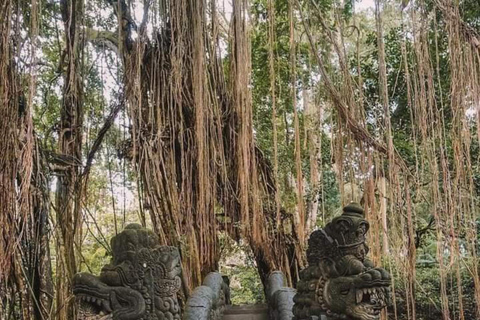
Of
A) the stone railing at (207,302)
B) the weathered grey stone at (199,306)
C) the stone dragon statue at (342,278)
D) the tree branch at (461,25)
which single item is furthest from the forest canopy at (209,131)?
the weathered grey stone at (199,306)

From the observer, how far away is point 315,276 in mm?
2100

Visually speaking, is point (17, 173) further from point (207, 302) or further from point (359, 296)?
point (359, 296)

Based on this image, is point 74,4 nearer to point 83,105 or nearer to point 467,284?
point 83,105

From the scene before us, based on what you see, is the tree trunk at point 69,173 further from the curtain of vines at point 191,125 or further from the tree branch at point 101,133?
the curtain of vines at point 191,125

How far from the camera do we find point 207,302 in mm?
2375

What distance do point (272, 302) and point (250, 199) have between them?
0.71 meters

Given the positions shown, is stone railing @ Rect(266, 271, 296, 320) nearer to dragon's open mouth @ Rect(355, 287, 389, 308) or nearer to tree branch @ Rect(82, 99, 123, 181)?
dragon's open mouth @ Rect(355, 287, 389, 308)

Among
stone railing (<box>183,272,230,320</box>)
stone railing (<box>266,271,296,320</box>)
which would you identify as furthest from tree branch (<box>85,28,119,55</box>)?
stone railing (<box>266,271,296,320</box>)

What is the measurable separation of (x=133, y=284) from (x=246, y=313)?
59.8 inches

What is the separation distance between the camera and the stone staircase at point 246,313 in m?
3.22

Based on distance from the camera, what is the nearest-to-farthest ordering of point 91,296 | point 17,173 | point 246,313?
point 91,296 < point 17,173 < point 246,313

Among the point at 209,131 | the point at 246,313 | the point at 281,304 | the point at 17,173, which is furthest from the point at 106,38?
the point at 281,304

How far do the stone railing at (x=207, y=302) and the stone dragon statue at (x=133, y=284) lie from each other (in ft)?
0.80

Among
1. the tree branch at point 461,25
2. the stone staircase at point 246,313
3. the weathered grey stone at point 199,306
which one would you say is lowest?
the stone staircase at point 246,313
